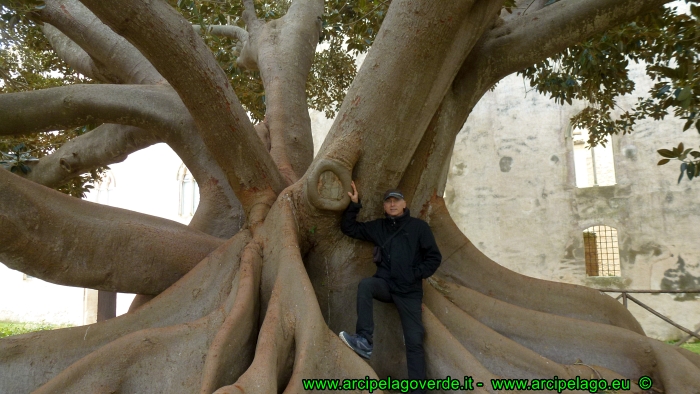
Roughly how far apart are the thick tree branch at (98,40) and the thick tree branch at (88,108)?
63cm

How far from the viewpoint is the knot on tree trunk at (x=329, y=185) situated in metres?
3.38

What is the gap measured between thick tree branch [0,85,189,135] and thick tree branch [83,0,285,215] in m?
1.01

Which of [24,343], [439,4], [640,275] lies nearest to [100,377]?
[24,343]

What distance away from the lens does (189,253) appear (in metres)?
3.90

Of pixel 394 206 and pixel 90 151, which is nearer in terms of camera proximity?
pixel 394 206

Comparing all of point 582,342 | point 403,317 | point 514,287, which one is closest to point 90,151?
point 403,317

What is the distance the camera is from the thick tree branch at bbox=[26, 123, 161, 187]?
16.2ft

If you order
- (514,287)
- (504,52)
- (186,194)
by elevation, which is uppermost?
(186,194)

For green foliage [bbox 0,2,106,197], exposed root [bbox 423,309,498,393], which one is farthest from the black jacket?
green foliage [bbox 0,2,106,197]

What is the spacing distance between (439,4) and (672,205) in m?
9.33

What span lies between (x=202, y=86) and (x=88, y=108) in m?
1.38

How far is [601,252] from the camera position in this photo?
39.2ft

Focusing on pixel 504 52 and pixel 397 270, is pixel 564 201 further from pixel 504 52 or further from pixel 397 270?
pixel 397 270

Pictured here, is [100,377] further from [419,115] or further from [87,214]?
[419,115]
